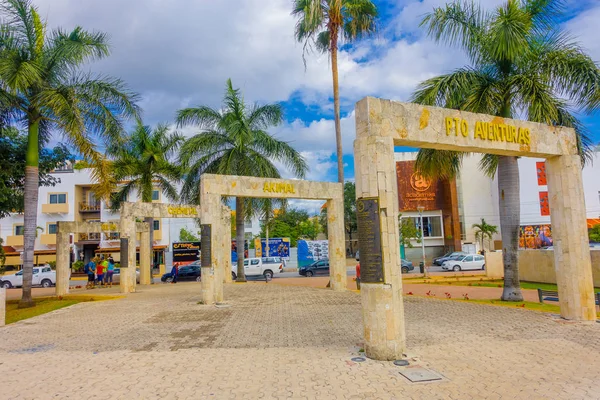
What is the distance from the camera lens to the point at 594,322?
8523 millimetres

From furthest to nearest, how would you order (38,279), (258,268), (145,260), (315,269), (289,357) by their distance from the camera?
(315,269) < (258,268) < (38,279) < (145,260) < (289,357)

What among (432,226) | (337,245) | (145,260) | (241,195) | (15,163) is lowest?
(145,260)

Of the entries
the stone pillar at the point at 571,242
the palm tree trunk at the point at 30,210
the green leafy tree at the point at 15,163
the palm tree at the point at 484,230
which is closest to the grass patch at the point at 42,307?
the palm tree trunk at the point at 30,210

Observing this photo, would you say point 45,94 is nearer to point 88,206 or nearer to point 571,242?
point 571,242

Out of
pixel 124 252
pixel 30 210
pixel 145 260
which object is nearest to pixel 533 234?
pixel 145 260

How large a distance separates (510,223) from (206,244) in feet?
29.6

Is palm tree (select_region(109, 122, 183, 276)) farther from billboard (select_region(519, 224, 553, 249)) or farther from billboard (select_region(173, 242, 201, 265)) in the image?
billboard (select_region(519, 224, 553, 249))

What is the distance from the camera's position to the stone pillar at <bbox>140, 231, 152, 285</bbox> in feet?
76.5

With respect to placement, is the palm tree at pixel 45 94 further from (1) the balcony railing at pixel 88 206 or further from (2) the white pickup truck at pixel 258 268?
(1) the balcony railing at pixel 88 206

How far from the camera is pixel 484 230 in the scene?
38.2 meters

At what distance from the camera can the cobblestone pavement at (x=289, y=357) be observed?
5.02 m

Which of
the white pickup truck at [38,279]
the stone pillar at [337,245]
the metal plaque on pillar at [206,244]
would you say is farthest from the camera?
the white pickup truck at [38,279]

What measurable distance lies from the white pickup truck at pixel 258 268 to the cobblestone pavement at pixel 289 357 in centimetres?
1732

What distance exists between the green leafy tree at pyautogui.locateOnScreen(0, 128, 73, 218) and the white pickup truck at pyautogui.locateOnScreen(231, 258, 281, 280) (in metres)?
13.8
